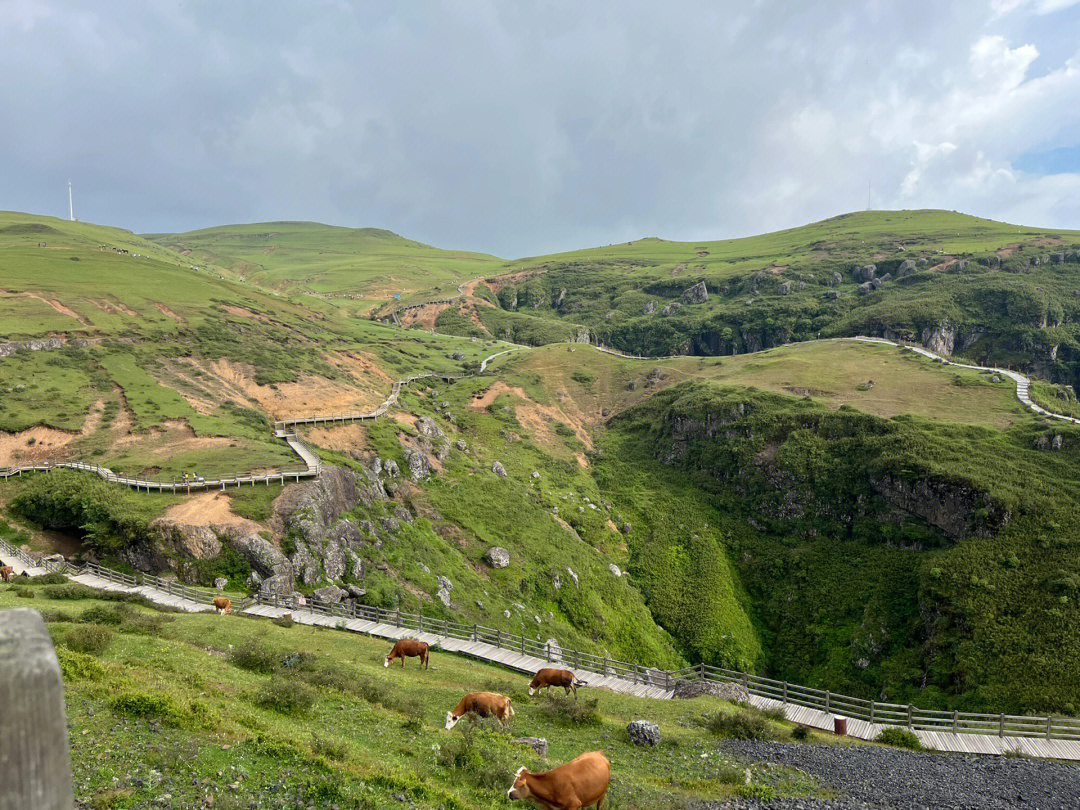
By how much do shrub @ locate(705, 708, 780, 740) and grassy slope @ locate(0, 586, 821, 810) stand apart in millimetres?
908

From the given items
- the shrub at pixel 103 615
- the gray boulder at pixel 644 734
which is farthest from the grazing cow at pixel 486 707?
the shrub at pixel 103 615

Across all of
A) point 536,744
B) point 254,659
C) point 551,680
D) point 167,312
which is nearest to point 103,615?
point 254,659

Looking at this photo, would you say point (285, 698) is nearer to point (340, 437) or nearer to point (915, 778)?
point (915, 778)

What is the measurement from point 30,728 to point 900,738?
33902 millimetres

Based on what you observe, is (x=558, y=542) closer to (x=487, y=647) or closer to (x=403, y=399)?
(x=487, y=647)

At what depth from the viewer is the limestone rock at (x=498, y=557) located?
5775cm

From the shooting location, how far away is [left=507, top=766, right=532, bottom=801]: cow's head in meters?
13.7

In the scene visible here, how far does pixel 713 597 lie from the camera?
6259 cm

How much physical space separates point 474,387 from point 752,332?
92.9 metres

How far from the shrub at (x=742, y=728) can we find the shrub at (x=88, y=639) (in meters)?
23.8

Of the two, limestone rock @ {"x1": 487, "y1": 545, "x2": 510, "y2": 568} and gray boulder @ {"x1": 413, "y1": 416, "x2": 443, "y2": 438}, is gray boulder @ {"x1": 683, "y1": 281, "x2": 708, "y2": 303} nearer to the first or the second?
gray boulder @ {"x1": 413, "y1": 416, "x2": 443, "y2": 438}

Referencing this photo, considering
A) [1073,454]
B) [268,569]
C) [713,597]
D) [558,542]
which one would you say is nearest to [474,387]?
[558,542]

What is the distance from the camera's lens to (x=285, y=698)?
727 inches

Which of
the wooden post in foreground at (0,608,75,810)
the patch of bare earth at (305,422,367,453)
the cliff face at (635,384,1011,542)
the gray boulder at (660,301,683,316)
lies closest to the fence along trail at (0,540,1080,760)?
the cliff face at (635,384,1011,542)
